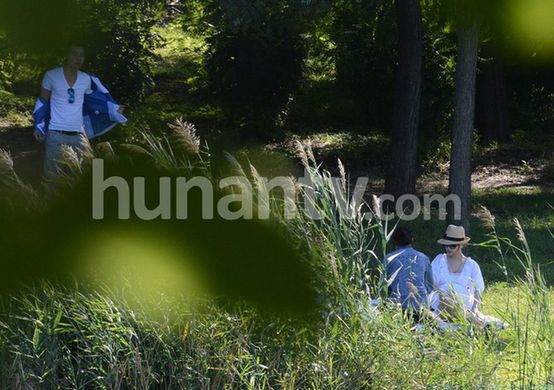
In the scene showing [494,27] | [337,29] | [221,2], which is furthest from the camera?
[337,29]

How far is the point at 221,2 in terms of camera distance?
10102 mm

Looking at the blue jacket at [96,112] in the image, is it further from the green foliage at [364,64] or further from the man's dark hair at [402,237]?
the green foliage at [364,64]

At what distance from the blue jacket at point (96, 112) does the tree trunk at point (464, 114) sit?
3.11 metres

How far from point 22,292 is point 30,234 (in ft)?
1.34

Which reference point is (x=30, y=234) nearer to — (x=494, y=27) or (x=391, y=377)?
(x=391, y=377)

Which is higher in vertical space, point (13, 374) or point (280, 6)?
point (280, 6)

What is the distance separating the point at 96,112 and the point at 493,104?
945cm

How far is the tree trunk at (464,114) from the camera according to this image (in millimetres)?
9609

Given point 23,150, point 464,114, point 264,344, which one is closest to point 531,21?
point 464,114

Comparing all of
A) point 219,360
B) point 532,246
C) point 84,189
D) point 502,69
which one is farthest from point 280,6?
point 502,69

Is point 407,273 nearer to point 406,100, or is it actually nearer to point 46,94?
point 46,94

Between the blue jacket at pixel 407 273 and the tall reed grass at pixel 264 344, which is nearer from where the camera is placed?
the tall reed grass at pixel 264 344
